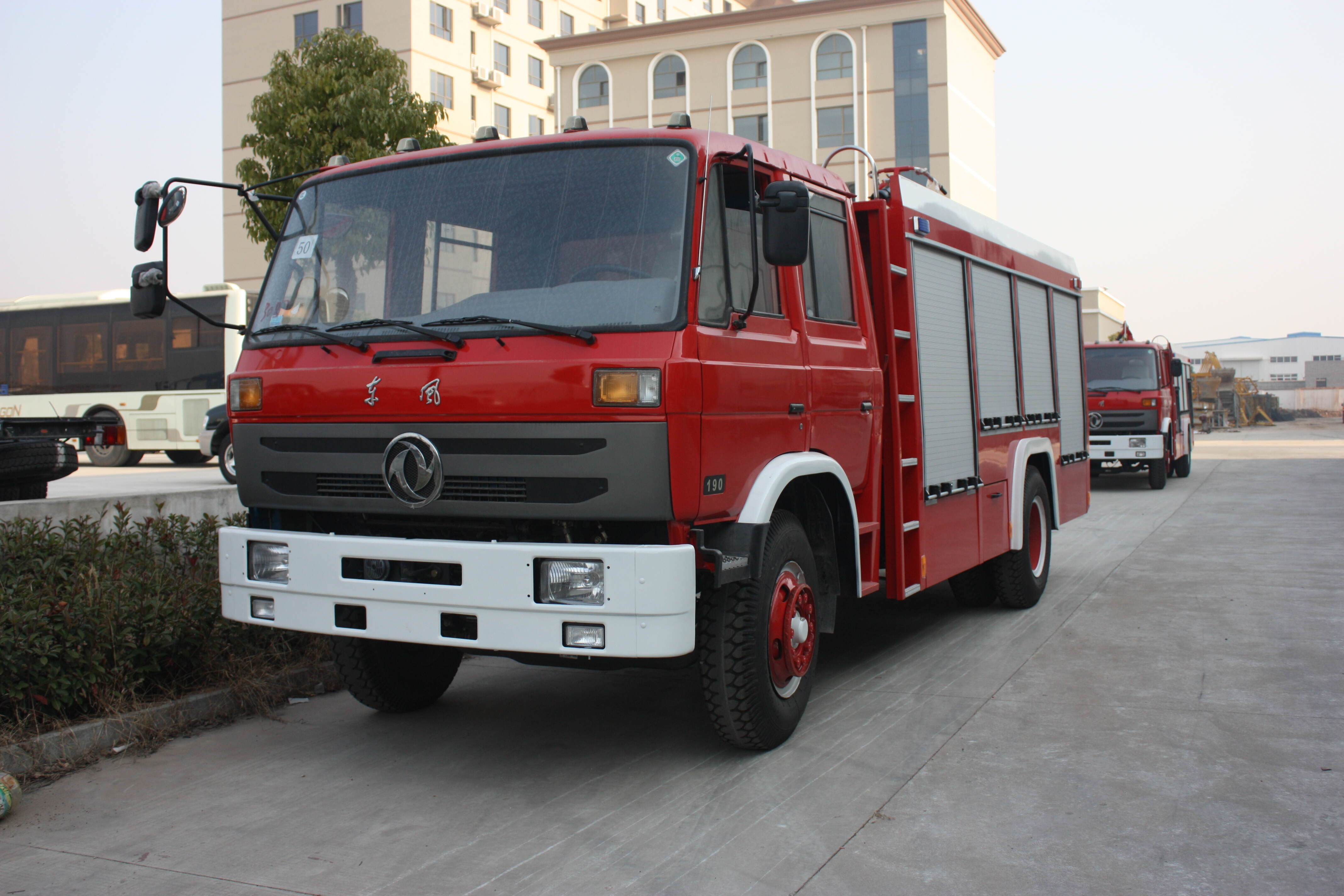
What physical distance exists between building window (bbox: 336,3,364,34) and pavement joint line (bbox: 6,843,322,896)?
47.3 meters

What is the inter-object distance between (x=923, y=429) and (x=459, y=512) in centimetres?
282

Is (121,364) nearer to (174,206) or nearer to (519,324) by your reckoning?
(174,206)

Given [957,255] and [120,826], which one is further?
[957,255]

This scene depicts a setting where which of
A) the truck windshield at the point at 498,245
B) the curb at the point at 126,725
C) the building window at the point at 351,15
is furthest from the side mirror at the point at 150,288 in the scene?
the building window at the point at 351,15

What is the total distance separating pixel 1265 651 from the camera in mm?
6547

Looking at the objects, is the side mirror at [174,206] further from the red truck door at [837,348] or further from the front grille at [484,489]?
the red truck door at [837,348]

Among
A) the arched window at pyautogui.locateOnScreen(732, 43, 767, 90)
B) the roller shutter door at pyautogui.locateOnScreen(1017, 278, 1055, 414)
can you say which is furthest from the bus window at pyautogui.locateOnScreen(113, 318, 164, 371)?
the arched window at pyautogui.locateOnScreen(732, 43, 767, 90)

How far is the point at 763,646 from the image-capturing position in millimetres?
4582

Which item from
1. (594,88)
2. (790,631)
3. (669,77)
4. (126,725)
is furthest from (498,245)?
(594,88)

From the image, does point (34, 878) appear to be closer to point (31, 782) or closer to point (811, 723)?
point (31, 782)

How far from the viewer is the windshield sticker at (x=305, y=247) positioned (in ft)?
16.0

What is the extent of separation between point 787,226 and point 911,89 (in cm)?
4645

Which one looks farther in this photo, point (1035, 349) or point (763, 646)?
point (1035, 349)

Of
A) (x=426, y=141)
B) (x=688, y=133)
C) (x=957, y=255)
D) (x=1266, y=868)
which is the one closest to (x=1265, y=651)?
(x=957, y=255)
